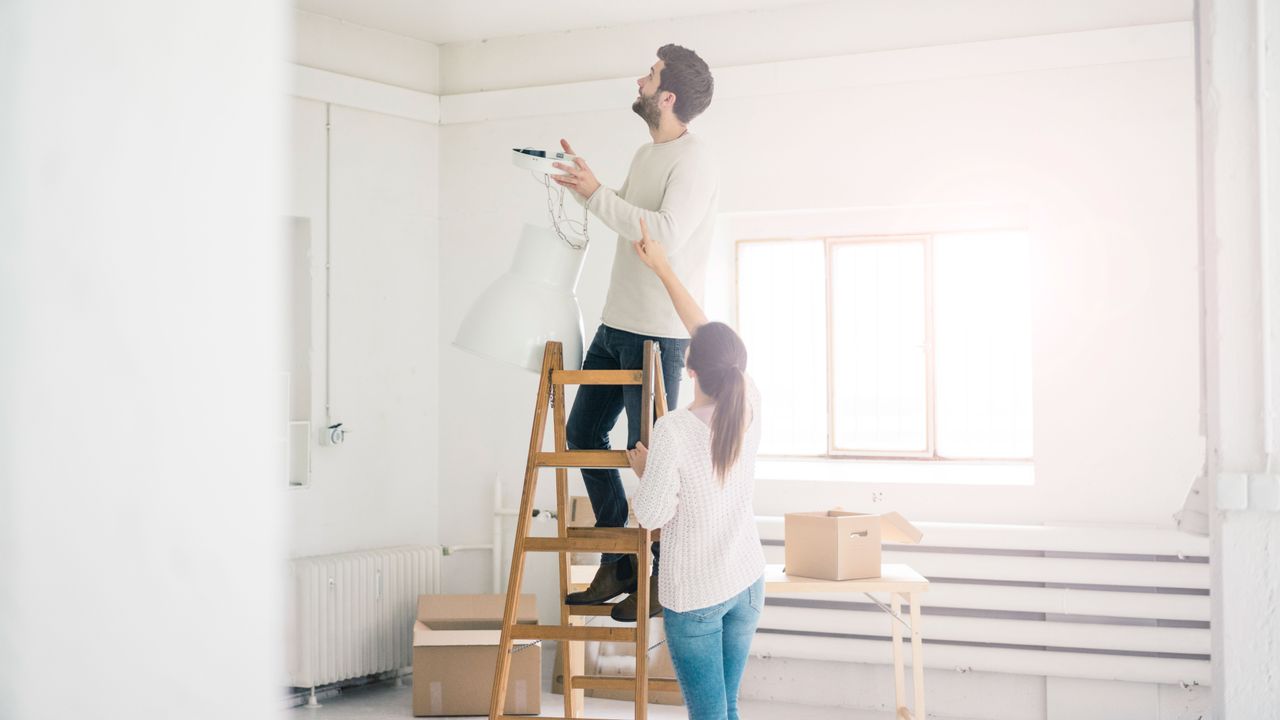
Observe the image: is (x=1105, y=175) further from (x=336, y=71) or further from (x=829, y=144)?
(x=336, y=71)

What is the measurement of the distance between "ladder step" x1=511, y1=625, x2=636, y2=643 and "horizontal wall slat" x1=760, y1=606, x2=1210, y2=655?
214cm

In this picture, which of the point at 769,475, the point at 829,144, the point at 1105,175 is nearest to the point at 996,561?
the point at 769,475

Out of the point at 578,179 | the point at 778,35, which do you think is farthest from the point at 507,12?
the point at 578,179

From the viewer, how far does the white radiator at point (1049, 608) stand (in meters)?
3.94

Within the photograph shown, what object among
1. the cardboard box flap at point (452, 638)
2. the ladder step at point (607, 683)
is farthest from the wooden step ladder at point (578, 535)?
the cardboard box flap at point (452, 638)

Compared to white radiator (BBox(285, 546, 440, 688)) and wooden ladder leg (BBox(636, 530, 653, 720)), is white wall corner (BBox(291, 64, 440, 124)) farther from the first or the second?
wooden ladder leg (BBox(636, 530, 653, 720))

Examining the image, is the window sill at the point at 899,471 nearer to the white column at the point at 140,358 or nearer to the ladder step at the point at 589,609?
the ladder step at the point at 589,609

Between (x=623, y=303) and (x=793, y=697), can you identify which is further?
(x=793, y=697)

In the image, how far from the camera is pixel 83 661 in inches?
30.0

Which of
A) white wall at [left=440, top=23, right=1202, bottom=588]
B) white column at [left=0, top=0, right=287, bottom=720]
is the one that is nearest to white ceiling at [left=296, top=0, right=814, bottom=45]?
white wall at [left=440, top=23, right=1202, bottom=588]

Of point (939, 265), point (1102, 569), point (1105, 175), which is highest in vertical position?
point (1105, 175)

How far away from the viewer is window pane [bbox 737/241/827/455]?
4.78m

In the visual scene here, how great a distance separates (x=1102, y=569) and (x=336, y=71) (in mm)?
4066

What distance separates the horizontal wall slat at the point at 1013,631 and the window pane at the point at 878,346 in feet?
2.68
